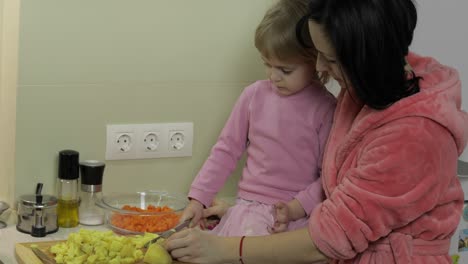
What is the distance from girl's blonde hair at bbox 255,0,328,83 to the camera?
5.22 ft

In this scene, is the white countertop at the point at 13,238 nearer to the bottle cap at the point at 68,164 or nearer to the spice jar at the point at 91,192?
the spice jar at the point at 91,192

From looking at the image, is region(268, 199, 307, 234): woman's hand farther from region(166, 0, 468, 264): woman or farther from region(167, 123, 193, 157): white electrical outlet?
region(167, 123, 193, 157): white electrical outlet

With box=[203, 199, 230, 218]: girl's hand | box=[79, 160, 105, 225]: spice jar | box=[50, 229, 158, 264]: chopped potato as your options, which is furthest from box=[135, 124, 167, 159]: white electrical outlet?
box=[50, 229, 158, 264]: chopped potato

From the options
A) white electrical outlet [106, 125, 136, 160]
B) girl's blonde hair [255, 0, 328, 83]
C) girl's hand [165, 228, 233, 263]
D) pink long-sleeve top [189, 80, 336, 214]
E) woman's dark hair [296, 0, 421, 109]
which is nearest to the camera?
woman's dark hair [296, 0, 421, 109]

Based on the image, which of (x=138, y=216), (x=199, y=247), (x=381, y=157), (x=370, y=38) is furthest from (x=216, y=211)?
(x=370, y=38)

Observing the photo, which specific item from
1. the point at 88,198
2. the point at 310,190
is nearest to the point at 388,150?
the point at 310,190

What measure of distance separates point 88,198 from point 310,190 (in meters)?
0.54

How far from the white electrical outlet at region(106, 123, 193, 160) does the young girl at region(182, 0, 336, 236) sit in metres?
0.19

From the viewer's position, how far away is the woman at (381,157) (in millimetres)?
1312

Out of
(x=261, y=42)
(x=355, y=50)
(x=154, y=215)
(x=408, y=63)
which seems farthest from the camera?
(x=154, y=215)

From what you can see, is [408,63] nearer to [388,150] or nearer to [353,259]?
[388,150]

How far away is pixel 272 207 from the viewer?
1714 millimetres

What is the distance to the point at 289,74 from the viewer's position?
1652 millimetres

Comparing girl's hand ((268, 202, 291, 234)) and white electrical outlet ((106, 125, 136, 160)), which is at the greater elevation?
white electrical outlet ((106, 125, 136, 160))
